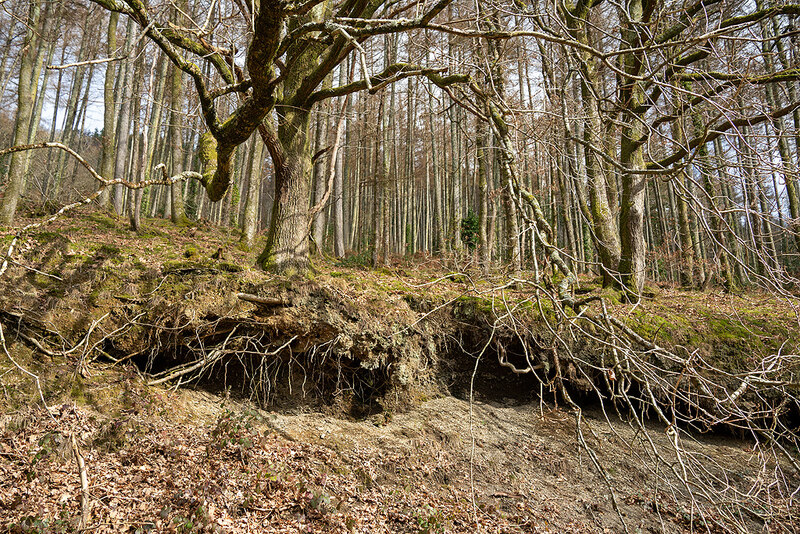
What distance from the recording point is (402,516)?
14.1 feet

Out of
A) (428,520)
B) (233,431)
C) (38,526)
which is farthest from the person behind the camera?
(233,431)

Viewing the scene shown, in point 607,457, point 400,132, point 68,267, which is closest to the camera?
point 68,267

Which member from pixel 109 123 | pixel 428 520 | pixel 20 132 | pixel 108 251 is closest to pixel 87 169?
pixel 108 251

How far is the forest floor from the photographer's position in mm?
3676

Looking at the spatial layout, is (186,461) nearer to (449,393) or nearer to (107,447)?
(107,447)

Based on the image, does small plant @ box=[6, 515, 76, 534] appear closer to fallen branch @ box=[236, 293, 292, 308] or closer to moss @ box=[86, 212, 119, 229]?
fallen branch @ box=[236, 293, 292, 308]

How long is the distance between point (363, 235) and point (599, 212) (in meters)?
15.5

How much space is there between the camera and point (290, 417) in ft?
18.0

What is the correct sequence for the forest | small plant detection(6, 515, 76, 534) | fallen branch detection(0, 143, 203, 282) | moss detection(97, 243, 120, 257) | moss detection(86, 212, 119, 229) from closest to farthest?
fallen branch detection(0, 143, 203, 282) < small plant detection(6, 515, 76, 534) < the forest < moss detection(97, 243, 120, 257) < moss detection(86, 212, 119, 229)

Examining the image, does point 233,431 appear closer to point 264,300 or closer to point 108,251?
point 264,300

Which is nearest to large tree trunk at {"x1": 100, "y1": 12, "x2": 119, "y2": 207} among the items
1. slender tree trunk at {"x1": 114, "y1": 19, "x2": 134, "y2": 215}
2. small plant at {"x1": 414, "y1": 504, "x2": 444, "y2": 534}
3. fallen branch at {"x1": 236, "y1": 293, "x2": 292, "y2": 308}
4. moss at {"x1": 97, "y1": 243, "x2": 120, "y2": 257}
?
slender tree trunk at {"x1": 114, "y1": 19, "x2": 134, "y2": 215}

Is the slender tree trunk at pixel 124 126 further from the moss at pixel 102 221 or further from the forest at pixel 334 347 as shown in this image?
the forest at pixel 334 347

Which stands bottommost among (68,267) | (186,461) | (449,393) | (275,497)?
(275,497)

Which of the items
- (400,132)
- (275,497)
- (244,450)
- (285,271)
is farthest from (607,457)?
(400,132)
